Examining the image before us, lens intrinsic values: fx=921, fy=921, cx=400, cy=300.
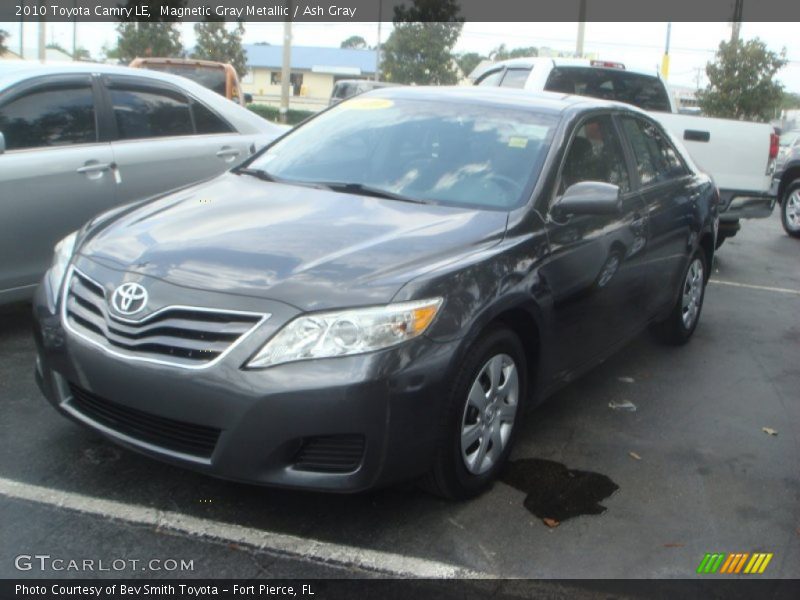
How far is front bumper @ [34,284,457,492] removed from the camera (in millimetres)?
3139

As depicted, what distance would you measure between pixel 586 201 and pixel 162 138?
3334 mm

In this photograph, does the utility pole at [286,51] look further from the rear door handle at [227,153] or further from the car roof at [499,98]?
A: the car roof at [499,98]

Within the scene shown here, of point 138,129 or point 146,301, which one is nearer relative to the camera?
point 146,301

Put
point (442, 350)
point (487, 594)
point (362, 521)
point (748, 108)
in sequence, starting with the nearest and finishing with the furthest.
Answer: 1. point (487, 594)
2. point (442, 350)
3. point (362, 521)
4. point (748, 108)

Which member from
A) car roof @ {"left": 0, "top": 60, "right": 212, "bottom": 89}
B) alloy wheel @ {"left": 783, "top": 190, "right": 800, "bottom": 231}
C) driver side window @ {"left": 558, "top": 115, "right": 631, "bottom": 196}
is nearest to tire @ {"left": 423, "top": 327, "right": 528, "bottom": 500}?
driver side window @ {"left": 558, "top": 115, "right": 631, "bottom": 196}

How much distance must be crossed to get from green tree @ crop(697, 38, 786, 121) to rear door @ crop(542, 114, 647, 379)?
19044 mm

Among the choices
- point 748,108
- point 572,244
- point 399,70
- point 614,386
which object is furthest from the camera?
point 399,70

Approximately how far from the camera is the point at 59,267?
393cm

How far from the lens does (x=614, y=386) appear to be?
5.46m

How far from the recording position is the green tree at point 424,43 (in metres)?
38.4

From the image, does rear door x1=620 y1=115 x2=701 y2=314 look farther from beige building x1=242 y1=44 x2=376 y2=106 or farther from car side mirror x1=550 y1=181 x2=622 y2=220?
beige building x1=242 y1=44 x2=376 y2=106

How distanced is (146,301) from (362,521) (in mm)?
1176

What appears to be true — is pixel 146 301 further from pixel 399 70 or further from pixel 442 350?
pixel 399 70

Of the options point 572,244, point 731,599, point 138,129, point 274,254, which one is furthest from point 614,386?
point 138,129
